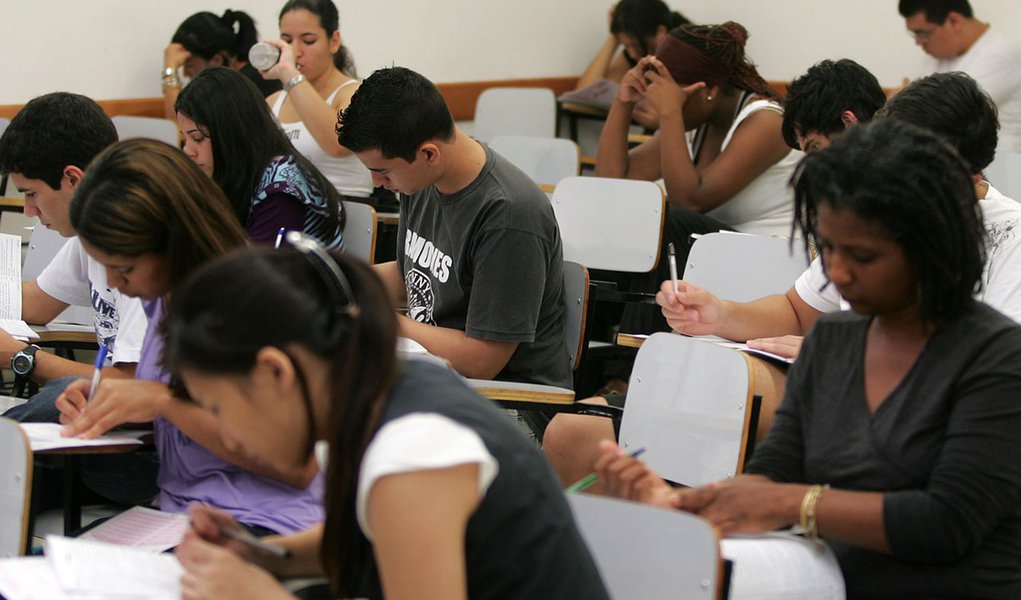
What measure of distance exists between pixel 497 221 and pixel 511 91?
11.5ft

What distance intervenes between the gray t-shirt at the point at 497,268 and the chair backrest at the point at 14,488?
1.03 metres

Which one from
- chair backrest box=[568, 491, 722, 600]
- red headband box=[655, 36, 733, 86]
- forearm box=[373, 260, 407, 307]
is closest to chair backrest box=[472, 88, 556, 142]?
red headband box=[655, 36, 733, 86]

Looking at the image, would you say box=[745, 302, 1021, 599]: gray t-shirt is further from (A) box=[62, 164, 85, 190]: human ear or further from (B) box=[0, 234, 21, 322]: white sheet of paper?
(B) box=[0, 234, 21, 322]: white sheet of paper

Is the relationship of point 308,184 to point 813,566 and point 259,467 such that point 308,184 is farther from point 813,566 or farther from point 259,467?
point 813,566

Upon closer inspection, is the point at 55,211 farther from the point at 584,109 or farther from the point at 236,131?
the point at 584,109

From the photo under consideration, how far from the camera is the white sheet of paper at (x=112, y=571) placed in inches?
51.2

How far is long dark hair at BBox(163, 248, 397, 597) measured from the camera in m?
1.17

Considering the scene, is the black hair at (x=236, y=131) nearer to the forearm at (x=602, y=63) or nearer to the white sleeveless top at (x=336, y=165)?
the white sleeveless top at (x=336, y=165)

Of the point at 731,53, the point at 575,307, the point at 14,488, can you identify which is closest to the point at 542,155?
the point at 731,53

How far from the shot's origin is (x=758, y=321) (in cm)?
249

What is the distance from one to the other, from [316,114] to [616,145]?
1113mm

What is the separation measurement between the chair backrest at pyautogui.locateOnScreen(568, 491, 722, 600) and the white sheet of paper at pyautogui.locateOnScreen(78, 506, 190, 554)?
661mm

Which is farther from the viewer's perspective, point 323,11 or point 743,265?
point 323,11

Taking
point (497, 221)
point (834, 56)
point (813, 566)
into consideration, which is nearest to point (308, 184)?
point (497, 221)
